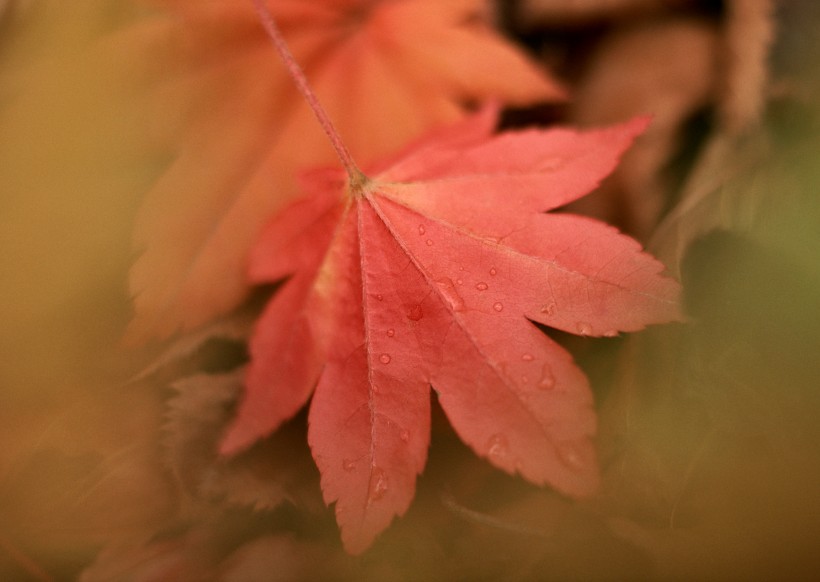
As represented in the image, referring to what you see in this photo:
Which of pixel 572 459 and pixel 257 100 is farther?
pixel 257 100

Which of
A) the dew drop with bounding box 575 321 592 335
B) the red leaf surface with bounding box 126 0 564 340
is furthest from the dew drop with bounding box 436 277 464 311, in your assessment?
the red leaf surface with bounding box 126 0 564 340

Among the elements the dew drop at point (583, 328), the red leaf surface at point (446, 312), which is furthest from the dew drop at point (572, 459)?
the dew drop at point (583, 328)

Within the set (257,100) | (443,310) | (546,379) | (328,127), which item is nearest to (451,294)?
(443,310)

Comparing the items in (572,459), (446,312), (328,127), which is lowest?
(572,459)

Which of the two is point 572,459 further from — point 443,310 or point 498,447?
point 443,310

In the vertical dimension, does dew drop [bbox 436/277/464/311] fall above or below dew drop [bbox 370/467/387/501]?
above

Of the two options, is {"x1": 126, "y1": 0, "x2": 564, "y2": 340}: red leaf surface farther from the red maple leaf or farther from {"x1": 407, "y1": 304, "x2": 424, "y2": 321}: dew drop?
{"x1": 407, "y1": 304, "x2": 424, "y2": 321}: dew drop

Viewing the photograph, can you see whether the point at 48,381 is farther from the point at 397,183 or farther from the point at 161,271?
the point at 397,183
